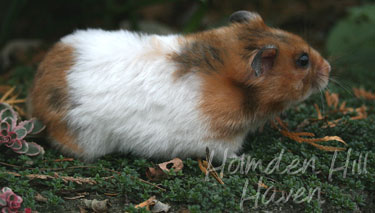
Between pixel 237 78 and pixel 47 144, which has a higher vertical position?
pixel 237 78

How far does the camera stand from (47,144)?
3.94 metres

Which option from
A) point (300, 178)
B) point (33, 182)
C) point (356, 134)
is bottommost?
point (33, 182)

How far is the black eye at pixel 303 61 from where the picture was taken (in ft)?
11.8

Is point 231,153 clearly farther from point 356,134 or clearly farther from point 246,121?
point 356,134

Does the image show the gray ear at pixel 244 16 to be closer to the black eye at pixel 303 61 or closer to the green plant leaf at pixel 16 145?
the black eye at pixel 303 61

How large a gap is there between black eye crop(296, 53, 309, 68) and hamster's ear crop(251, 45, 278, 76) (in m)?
0.27

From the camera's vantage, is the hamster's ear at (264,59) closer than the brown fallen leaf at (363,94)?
Yes

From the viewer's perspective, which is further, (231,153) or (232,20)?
(232,20)

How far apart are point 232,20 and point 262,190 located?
167cm

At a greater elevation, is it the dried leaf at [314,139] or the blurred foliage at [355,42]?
the blurred foliage at [355,42]

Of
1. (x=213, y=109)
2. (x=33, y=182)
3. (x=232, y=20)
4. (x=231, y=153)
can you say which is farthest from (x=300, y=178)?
(x=33, y=182)

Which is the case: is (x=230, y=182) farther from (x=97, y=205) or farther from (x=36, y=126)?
(x=36, y=126)

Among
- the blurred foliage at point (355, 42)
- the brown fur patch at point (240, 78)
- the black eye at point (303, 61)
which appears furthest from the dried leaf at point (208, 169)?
the blurred foliage at point (355, 42)

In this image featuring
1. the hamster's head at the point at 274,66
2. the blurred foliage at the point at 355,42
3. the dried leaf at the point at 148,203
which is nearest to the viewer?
the dried leaf at the point at 148,203
